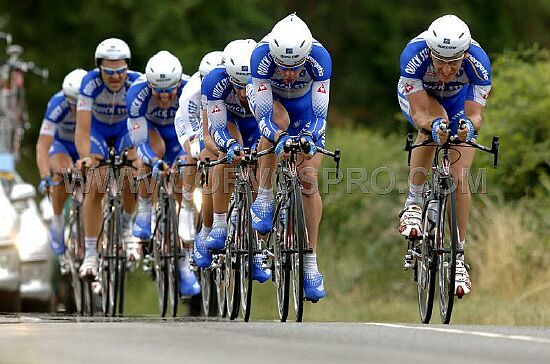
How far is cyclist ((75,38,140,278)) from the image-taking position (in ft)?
62.4

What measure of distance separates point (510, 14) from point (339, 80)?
425 centimetres

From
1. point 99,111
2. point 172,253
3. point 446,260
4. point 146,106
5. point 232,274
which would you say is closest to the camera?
point 446,260

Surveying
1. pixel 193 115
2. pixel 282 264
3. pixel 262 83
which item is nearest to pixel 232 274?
pixel 282 264

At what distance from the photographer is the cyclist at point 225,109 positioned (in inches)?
614

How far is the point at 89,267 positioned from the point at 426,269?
5473mm

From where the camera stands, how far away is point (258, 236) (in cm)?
1491

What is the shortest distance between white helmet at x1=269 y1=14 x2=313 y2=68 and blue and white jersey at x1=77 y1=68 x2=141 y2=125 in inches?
212

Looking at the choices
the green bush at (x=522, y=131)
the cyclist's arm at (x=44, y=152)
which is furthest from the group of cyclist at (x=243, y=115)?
the green bush at (x=522, y=131)

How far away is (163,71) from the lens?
59.7 feet

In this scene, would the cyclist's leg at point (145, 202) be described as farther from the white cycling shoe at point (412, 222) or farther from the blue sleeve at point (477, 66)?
the blue sleeve at point (477, 66)

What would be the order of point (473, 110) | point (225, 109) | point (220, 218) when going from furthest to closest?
point (220, 218) → point (225, 109) → point (473, 110)

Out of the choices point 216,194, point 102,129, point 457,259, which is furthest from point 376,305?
point 457,259

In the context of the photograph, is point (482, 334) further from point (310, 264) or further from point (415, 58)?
point (415, 58)

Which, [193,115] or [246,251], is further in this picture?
[193,115]
